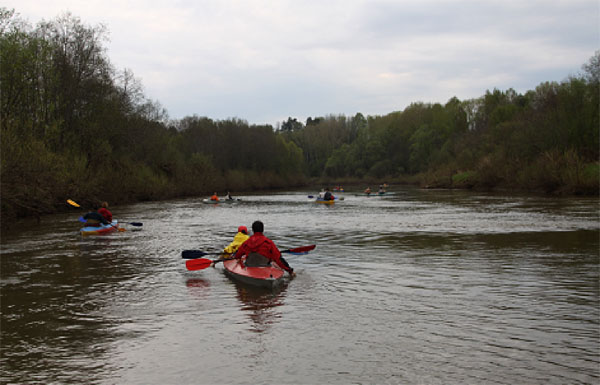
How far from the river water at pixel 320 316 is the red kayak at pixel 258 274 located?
0.26m

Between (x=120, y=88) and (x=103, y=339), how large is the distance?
129ft

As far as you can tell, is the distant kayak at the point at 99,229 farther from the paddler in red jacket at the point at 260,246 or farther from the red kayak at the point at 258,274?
the paddler in red jacket at the point at 260,246

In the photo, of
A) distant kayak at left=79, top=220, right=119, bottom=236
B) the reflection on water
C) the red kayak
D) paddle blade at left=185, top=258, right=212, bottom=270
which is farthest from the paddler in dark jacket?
the reflection on water

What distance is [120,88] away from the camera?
4297 centimetres

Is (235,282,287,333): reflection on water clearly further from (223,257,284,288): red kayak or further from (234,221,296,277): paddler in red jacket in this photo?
(234,221,296,277): paddler in red jacket

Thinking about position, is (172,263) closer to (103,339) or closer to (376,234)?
(103,339)

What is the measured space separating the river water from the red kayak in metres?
0.26

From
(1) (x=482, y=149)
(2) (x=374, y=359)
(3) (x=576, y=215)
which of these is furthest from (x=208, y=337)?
(1) (x=482, y=149)

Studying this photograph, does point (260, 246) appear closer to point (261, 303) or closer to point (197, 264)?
point (261, 303)

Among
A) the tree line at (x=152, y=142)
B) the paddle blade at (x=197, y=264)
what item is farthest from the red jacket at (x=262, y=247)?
the tree line at (x=152, y=142)

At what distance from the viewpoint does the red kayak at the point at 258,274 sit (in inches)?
390

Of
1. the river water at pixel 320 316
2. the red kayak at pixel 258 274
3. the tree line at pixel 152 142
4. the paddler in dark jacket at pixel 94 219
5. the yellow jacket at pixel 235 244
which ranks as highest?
the tree line at pixel 152 142

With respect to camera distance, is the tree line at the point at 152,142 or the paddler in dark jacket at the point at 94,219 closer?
the paddler in dark jacket at the point at 94,219

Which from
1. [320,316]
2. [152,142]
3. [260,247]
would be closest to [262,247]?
[260,247]
